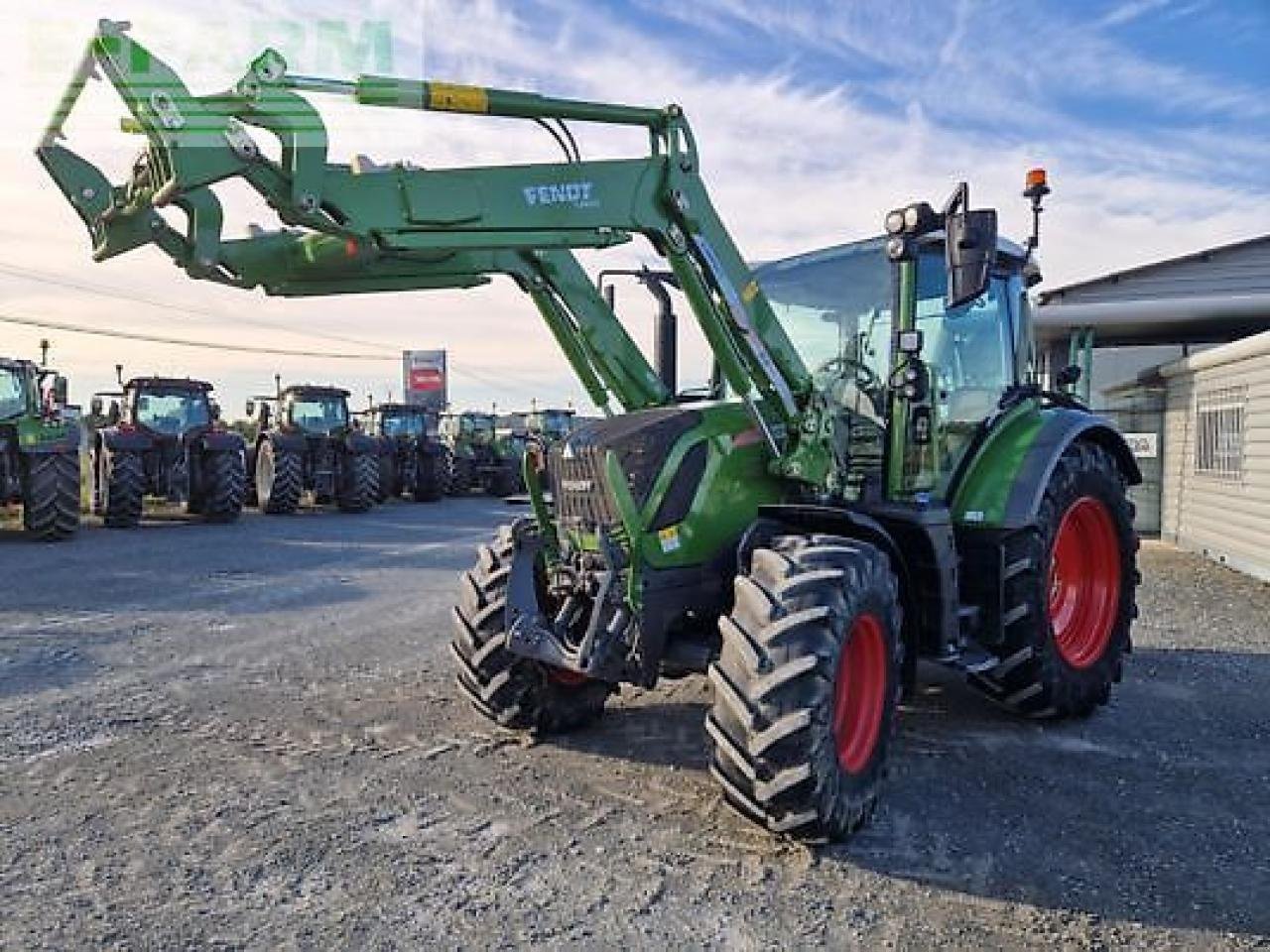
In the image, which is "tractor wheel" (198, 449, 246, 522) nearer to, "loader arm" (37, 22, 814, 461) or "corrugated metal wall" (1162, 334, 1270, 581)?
"loader arm" (37, 22, 814, 461)

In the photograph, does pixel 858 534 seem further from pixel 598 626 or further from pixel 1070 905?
pixel 1070 905

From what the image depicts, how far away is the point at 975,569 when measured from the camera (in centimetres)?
535

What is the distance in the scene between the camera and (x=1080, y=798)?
451cm

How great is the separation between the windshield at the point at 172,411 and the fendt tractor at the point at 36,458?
2523 millimetres

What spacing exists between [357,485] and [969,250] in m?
16.0

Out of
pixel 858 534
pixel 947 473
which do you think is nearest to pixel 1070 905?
pixel 858 534

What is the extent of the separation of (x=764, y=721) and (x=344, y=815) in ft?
5.67

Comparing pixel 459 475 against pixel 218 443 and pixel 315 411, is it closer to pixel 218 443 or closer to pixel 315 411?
pixel 315 411

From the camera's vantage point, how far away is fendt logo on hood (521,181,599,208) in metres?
4.23

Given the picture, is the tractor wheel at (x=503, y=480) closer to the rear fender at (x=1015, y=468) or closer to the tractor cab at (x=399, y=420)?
the tractor cab at (x=399, y=420)

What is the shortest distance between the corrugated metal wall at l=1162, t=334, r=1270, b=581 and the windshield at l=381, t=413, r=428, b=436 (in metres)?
15.2

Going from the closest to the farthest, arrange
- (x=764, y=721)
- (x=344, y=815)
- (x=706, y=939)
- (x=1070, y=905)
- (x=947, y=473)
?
(x=706, y=939) < (x=1070, y=905) < (x=764, y=721) < (x=344, y=815) < (x=947, y=473)

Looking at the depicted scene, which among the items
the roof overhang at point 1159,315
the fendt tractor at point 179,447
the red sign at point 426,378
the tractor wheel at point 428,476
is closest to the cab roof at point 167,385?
the fendt tractor at point 179,447

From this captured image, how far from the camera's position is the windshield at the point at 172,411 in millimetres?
16516
